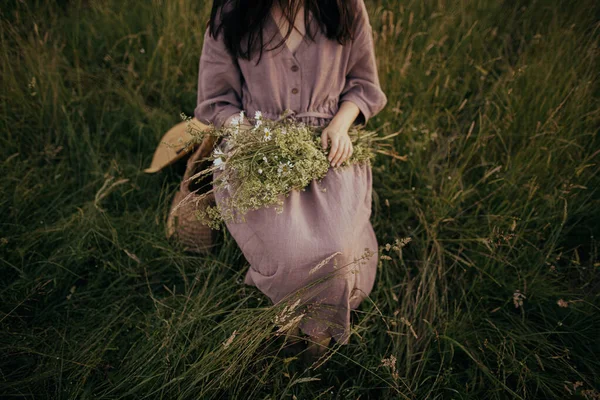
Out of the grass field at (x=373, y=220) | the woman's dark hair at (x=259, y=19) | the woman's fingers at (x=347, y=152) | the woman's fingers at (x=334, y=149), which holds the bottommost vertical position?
the grass field at (x=373, y=220)

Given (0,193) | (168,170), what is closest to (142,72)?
(168,170)

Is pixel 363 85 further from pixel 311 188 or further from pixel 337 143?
pixel 311 188

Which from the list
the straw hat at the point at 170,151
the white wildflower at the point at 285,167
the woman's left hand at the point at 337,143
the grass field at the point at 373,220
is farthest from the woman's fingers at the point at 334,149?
the straw hat at the point at 170,151

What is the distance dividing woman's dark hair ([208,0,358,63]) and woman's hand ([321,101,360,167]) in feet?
1.00

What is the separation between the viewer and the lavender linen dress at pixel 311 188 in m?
1.50

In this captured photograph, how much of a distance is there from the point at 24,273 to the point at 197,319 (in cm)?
94

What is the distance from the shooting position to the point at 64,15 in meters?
3.02

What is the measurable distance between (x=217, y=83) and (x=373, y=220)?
114 cm

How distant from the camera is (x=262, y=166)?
148 cm

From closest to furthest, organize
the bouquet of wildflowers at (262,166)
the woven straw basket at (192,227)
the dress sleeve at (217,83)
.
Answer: the bouquet of wildflowers at (262,166)
the dress sleeve at (217,83)
the woven straw basket at (192,227)

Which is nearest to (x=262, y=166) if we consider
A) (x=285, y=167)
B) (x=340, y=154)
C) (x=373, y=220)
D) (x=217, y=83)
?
(x=285, y=167)

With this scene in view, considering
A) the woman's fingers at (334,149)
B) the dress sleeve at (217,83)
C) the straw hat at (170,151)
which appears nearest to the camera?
the woman's fingers at (334,149)

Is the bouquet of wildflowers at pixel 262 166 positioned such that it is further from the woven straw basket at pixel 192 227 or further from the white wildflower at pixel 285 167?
the woven straw basket at pixel 192 227

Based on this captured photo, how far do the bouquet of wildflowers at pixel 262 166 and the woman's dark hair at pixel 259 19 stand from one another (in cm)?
37
